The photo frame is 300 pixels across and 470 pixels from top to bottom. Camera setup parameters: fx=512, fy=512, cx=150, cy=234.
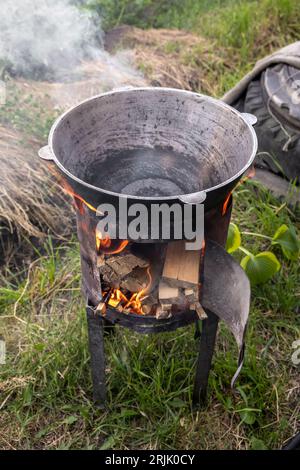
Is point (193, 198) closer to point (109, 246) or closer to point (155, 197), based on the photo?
point (155, 197)

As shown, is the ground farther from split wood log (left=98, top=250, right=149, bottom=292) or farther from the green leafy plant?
split wood log (left=98, top=250, right=149, bottom=292)

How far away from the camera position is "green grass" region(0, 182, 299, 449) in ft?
8.66

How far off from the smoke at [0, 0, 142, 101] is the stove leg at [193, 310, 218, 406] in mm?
2730

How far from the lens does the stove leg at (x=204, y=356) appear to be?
241 cm

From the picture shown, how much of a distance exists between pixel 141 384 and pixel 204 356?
438mm

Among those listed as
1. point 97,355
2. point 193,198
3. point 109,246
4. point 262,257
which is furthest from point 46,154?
point 262,257

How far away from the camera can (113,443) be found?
259 cm

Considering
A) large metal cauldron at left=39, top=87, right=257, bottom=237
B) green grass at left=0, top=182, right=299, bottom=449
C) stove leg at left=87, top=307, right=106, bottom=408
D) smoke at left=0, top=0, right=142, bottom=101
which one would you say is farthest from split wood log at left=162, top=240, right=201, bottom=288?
smoke at left=0, top=0, right=142, bottom=101

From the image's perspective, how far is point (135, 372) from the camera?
9.29 ft

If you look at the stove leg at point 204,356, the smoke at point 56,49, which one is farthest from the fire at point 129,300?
the smoke at point 56,49

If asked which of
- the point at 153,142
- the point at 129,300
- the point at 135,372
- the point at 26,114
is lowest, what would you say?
the point at 135,372

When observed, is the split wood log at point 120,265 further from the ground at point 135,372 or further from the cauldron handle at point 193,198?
the ground at point 135,372

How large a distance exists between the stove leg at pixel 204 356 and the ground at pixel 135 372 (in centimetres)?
6
